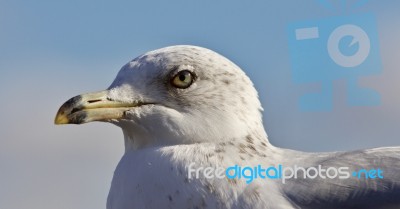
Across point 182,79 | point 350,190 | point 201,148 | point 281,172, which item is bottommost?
point 350,190

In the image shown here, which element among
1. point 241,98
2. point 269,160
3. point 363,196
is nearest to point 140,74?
point 241,98

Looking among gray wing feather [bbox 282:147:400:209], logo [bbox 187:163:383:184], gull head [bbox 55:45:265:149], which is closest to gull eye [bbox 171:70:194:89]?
gull head [bbox 55:45:265:149]

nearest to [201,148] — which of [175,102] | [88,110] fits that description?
[175,102]

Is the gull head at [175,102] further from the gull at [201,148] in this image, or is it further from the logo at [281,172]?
the logo at [281,172]

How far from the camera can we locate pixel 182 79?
17.3ft

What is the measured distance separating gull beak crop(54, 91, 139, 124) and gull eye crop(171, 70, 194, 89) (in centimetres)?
38

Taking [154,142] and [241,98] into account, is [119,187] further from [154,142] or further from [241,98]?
[241,98]

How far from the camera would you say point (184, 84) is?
5.26m

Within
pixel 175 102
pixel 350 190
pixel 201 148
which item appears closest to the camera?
pixel 350 190

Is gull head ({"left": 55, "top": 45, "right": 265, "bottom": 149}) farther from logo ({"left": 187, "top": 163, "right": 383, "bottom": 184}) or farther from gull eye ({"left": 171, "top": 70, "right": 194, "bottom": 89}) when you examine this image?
logo ({"left": 187, "top": 163, "right": 383, "bottom": 184})

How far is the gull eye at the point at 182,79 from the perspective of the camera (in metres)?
5.25

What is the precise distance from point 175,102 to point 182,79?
17 centimetres

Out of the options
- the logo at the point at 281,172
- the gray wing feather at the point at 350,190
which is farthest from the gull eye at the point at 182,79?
the gray wing feather at the point at 350,190

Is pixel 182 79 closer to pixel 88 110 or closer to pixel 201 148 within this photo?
pixel 201 148
